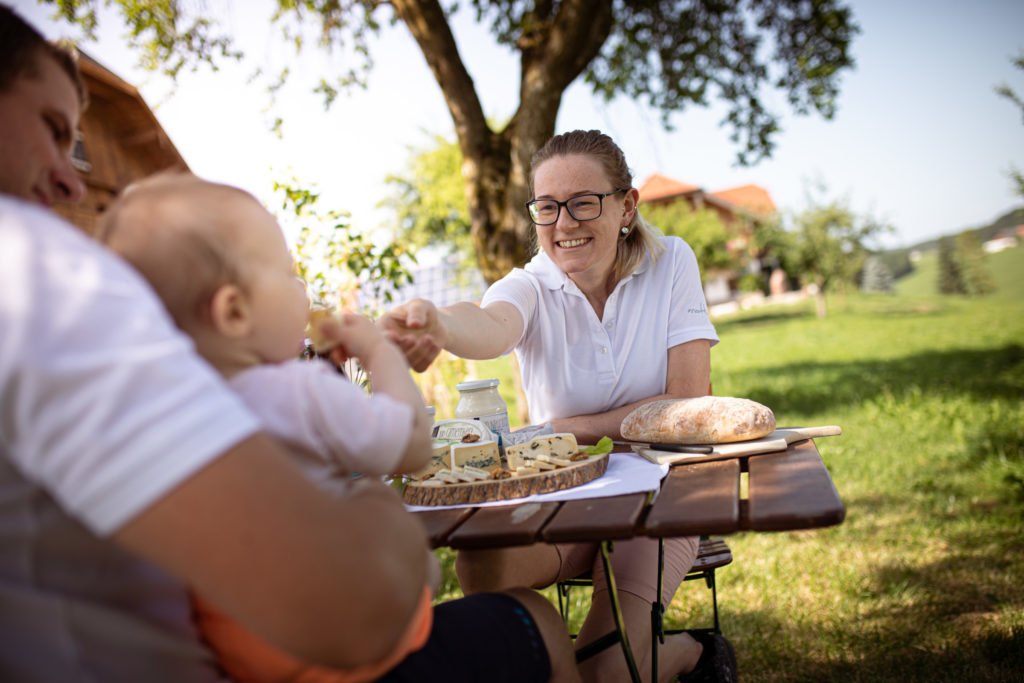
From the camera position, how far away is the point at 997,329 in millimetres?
17484

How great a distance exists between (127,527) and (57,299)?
235 millimetres

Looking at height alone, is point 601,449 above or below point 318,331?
below

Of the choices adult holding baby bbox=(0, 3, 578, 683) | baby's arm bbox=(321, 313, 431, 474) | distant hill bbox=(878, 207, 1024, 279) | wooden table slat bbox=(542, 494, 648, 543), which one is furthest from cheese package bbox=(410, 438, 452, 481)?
distant hill bbox=(878, 207, 1024, 279)

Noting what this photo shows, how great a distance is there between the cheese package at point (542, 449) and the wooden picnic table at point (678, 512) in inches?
10.7

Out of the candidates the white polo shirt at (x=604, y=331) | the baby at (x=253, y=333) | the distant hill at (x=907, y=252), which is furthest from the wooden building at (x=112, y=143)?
the distant hill at (x=907, y=252)

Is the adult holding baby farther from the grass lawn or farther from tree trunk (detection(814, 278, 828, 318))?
tree trunk (detection(814, 278, 828, 318))

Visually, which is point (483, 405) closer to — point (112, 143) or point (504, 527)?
point (504, 527)

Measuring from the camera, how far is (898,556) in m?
4.37

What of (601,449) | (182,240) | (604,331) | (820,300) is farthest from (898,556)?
(820,300)

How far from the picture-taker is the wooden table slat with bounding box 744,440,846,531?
1.37 metres

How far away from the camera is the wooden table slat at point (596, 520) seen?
1.44 meters

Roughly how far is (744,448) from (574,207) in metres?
1.27

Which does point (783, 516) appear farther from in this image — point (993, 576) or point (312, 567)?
point (993, 576)

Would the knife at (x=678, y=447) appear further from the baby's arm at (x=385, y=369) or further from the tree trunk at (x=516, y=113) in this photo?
the tree trunk at (x=516, y=113)
